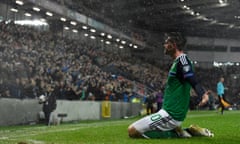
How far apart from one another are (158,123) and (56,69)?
17526mm

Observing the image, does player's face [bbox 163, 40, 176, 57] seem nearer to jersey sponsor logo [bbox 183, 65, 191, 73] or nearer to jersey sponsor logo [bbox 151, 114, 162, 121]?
jersey sponsor logo [bbox 183, 65, 191, 73]

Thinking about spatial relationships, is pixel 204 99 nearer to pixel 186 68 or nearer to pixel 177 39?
pixel 186 68

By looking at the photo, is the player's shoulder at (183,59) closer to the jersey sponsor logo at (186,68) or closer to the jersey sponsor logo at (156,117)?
the jersey sponsor logo at (186,68)

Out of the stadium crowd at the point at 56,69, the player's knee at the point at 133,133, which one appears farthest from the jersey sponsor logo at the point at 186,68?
the stadium crowd at the point at 56,69

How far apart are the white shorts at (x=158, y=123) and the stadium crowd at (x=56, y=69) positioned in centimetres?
1172

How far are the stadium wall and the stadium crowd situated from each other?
0.80m

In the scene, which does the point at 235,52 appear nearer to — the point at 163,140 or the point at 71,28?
the point at 71,28

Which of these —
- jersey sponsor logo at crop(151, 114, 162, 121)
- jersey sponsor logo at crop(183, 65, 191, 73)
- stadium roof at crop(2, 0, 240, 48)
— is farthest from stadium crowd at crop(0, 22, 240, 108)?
jersey sponsor logo at crop(183, 65, 191, 73)

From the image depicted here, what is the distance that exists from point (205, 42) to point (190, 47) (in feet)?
8.21

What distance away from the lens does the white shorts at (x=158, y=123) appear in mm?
8617

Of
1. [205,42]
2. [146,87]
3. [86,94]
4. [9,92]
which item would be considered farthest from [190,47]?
[9,92]

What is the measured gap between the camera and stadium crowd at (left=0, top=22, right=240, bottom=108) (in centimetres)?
2141

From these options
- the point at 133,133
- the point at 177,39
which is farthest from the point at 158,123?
the point at 177,39

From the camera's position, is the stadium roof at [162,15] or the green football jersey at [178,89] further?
the stadium roof at [162,15]
